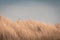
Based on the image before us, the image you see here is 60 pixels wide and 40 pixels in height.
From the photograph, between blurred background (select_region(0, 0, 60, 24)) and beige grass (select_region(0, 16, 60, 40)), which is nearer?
beige grass (select_region(0, 16, 60, 40))

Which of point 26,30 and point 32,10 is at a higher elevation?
point 32,10

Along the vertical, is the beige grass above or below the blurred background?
below

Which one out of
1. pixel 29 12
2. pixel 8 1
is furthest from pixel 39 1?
pixel 8 1

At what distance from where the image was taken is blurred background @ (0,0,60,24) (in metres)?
1.20

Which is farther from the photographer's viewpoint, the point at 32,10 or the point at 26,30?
the point at 32,10

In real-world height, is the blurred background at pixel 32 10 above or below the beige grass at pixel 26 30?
above

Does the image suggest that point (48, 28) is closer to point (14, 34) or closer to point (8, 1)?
point (14, 34)

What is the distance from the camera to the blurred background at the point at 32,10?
3.93ft

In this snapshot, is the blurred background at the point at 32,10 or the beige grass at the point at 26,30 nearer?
the beige grass at the point at 26,30

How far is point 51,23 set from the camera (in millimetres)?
1238

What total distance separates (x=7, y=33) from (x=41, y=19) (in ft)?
1.23

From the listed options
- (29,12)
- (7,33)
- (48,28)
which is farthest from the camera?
(29,12)

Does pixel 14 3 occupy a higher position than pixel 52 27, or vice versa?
pixel 14 3

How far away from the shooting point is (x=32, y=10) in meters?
1.25
